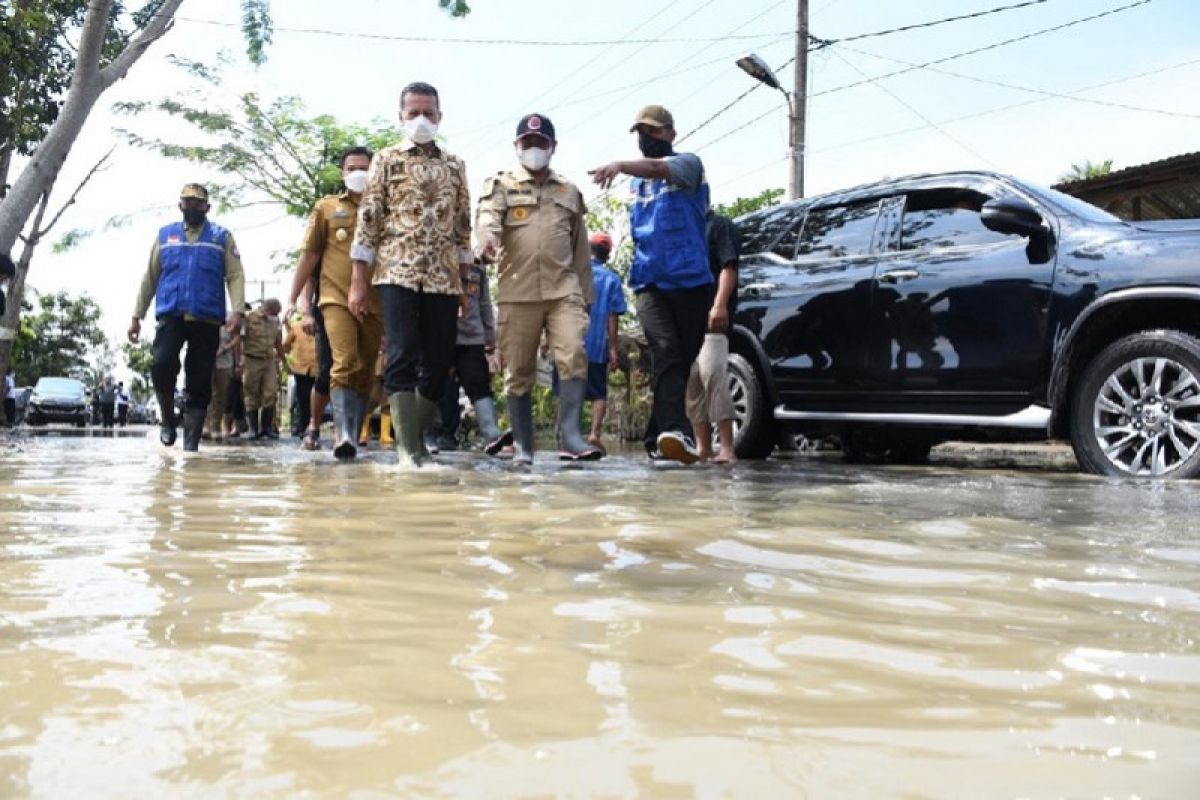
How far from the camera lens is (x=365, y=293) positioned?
224 inches

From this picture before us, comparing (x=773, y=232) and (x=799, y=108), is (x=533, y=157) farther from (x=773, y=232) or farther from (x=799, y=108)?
(x=799, y=108)

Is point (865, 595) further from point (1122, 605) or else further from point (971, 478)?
point (971, 478)

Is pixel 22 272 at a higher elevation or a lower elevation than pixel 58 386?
higher

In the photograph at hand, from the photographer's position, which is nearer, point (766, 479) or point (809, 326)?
point (766, 479)

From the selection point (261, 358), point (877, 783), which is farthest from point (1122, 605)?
point (261, 358)

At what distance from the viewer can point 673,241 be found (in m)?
6.10

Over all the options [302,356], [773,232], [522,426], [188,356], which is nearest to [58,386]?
[302,356]

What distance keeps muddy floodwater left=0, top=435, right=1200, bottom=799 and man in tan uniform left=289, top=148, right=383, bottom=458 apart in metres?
3.32

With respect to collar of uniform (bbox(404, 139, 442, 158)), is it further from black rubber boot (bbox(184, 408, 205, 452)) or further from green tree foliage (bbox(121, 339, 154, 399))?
green tree foliage (bbox(121, 339, 154, 399))

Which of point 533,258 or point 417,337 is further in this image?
point 533,258

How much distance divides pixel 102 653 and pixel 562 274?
4599 mm

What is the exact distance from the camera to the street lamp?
1675cm

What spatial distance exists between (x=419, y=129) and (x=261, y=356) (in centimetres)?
887

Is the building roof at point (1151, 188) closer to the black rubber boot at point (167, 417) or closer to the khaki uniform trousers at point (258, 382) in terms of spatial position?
the khaki uniform trousers at point (258, 382)
